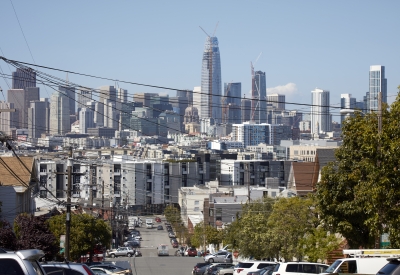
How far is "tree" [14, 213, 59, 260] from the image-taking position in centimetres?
3922

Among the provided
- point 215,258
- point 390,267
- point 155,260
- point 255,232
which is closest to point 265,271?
point 390,267

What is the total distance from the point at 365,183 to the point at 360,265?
3384 millimetres

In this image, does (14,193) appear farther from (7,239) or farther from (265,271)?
(265,271)

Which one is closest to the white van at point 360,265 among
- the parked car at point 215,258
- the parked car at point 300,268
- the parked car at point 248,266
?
the parked car at point 300,268

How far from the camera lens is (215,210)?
320 ft

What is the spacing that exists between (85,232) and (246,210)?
531 inches

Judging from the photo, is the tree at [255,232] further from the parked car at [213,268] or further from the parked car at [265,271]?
the parked car at [265,271]

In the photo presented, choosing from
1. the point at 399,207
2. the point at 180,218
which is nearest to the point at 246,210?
the point at 399,207

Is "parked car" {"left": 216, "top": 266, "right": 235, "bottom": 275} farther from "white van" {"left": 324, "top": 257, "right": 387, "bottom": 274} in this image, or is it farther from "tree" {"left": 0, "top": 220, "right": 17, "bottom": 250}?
"white van" {"left": 324, "top": 257, "right": 387, "bottom": 274}

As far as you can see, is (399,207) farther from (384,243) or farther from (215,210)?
(215,210)

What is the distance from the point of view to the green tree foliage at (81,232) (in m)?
49.8

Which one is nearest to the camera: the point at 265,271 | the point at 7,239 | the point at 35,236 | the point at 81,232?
the point at 265,271

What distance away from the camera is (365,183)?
88.3 feet

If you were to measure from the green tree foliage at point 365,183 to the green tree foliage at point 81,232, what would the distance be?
22558mm
